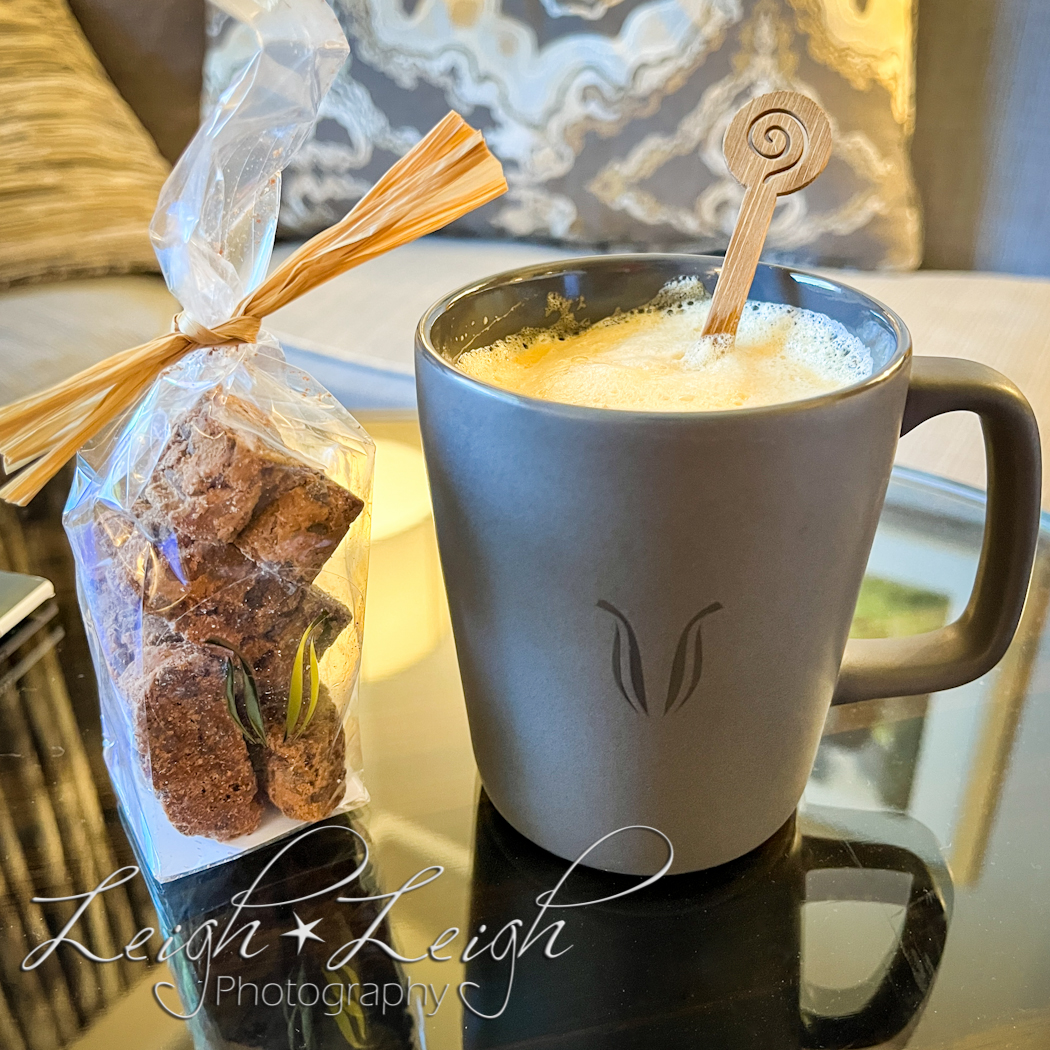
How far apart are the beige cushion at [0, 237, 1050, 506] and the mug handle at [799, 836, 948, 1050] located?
69 cm

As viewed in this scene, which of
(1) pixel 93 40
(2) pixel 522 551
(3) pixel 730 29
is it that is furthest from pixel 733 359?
(1) pixel 93 40

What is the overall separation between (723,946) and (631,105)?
3.78 feet

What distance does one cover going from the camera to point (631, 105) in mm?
1298

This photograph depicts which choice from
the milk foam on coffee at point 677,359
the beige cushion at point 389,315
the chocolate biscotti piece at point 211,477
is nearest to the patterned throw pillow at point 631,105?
the beige cushion at point 389,315

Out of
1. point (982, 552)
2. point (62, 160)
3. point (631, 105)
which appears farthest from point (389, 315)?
point (982, 552)

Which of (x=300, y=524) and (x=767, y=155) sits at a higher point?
(x=767, y=155)

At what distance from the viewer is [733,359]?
432 mm

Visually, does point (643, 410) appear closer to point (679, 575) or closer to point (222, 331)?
point (679, 575)

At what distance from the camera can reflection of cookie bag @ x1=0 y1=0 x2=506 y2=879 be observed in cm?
40

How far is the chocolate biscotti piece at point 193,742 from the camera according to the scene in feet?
1.34

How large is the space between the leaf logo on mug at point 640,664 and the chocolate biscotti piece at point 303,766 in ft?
0.49

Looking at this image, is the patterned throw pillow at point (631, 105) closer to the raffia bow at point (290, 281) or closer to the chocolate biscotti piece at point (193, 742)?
the raffia bow at point (290, 281)

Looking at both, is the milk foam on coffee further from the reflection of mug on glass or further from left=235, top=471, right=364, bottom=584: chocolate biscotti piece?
the reflection of mug on glass

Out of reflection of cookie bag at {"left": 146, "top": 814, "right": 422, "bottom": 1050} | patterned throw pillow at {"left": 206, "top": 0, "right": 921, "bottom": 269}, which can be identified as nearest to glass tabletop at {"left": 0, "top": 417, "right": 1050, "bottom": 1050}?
reflection of cookie bag at {"left": 146, "top": 814, "right": 422, "bottom": 1050}
